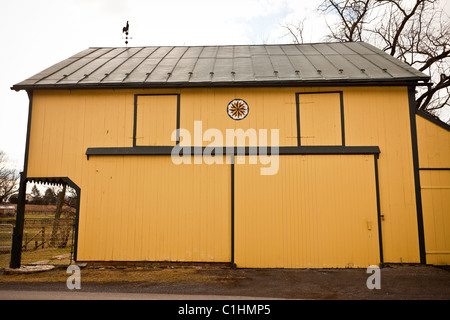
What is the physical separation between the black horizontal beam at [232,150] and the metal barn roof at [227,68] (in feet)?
6.89

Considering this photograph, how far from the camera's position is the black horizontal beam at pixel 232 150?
32.0 ft

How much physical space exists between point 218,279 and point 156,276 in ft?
5.63

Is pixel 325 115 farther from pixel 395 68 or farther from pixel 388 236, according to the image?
pixel 388 236

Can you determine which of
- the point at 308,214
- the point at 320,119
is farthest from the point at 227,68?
the point at 308,214

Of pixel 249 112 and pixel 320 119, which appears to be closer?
pixel 320 119

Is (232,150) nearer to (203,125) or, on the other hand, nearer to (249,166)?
(249,166)

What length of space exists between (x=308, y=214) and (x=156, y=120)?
5695 mm

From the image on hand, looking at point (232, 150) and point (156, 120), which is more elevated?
point (156, 120)

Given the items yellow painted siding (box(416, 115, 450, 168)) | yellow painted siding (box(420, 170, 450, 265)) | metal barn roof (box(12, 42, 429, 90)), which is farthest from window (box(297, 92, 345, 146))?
yellow painted siding (box(420, 170, 450, 265))

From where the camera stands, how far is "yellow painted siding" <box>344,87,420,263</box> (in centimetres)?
941

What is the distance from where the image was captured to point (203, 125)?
33.0ft

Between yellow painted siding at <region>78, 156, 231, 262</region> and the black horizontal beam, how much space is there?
0.21 metres

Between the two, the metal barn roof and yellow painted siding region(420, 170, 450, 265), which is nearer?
yellow painted siding region(420, 170, 450, 265)

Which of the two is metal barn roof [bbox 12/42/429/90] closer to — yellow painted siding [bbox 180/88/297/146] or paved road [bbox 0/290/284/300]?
yellow painted siding [bbox 180/88/297/146]
